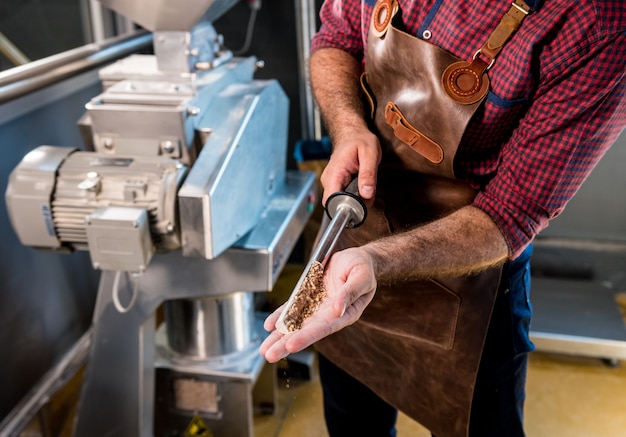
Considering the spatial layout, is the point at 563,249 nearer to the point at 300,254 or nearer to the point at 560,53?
the point at 300,254

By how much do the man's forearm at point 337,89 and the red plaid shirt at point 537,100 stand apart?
7.4 inches

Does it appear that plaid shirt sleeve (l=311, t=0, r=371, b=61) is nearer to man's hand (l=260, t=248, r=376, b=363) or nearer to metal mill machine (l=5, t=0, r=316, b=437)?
metal mill machine (l=5, t=0, r=316, b=437)

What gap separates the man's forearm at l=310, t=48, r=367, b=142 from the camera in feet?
3.84

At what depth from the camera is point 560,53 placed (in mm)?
904

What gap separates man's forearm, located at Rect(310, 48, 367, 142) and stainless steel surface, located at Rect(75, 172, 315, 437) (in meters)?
0.44

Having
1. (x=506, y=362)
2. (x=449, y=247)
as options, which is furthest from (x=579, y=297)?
(x=449, y=247)

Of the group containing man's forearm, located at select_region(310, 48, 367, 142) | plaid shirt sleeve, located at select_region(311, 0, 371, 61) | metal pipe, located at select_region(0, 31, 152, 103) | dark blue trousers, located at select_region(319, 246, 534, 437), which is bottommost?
dark blue trousers, located at select_region(319, 246, 534, 437)

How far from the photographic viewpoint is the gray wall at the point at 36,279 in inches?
73.9

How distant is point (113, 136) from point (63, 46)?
126 cm

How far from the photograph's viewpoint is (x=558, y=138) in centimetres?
94

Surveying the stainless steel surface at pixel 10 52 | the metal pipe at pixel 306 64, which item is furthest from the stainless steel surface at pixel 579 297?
the stainless steel surface at pixel 10 52

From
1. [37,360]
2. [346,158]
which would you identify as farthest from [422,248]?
[37,360]

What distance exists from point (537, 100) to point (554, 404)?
59.2 inches

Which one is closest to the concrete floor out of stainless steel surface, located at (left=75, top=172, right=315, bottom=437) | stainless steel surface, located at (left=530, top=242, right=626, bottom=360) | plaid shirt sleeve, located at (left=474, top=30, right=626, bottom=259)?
stainless steel surface, located at (left=530, top=242, right=626, bottom=360)
